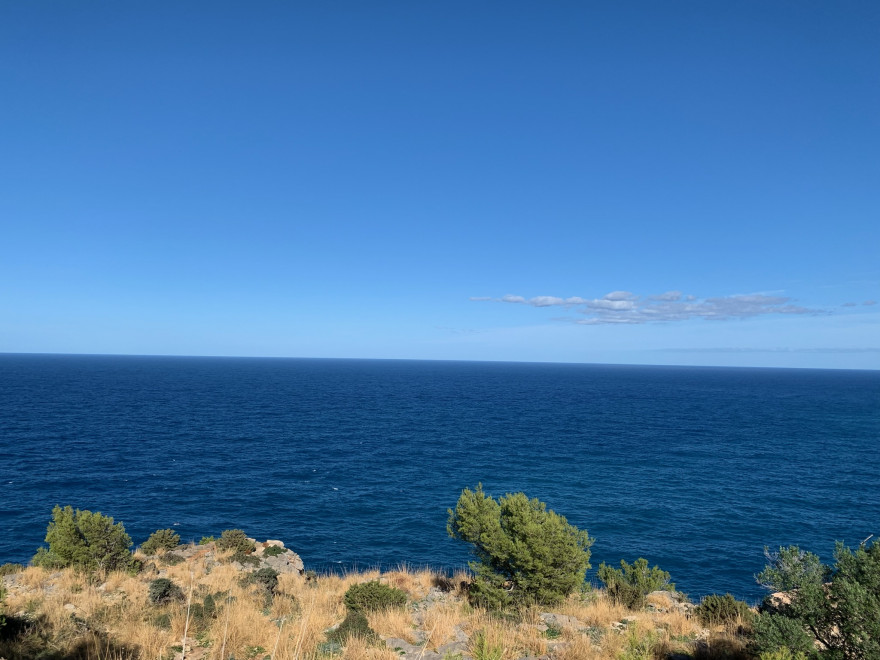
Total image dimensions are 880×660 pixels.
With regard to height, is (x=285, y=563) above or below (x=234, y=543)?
below

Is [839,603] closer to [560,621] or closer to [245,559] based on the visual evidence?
[560,621]

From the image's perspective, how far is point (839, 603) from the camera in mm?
7508

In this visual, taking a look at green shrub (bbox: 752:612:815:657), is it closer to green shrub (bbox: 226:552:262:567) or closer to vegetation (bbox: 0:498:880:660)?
vegetation (bbox: 0:498:880:660)

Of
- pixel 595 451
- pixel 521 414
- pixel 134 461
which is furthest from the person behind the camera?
pixel 521 414

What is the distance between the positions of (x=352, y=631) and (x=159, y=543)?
1937 centimetres

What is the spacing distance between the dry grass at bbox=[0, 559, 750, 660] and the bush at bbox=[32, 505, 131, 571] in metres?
1.33

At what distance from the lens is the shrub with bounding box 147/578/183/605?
14.1 metres

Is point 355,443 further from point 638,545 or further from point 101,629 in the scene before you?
point 101,629

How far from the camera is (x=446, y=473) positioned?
5162 cm

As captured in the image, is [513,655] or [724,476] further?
[724,476]

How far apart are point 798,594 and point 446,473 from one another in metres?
45.3

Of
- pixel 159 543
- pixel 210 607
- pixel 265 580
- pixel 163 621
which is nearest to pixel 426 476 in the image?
pixel 159 543

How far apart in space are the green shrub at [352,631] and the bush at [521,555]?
4.82 meters

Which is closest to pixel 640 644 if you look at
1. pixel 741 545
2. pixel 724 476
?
pixel 741 545
